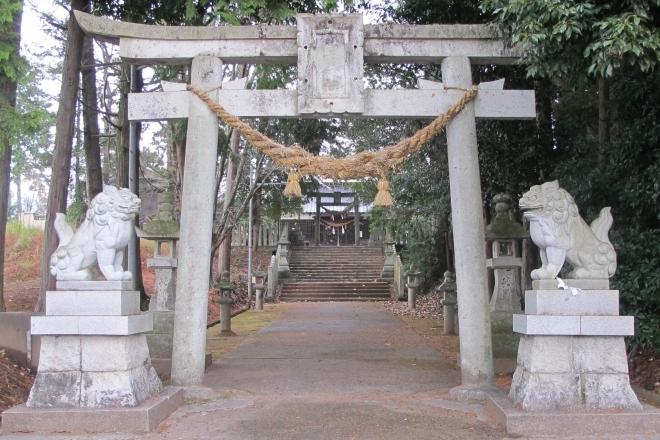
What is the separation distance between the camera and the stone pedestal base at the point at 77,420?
563 centimetres

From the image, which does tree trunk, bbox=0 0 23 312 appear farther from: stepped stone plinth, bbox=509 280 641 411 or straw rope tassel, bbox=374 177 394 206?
stepped stone plinth, bbox=509 280 641 411

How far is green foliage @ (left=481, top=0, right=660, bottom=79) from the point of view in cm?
537

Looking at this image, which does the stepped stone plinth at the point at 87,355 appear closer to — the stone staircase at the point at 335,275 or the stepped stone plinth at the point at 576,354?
the stepped stone plinth at the point at 576,354

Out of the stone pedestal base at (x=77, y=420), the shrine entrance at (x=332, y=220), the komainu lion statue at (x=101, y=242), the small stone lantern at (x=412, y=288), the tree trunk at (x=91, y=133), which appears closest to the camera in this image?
the stone pedestal base at (x=77, y=420)

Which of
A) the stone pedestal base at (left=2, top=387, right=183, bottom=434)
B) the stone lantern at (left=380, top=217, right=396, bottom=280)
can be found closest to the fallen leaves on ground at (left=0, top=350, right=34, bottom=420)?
the stone pedestal base at (left=2, top=387, right=183, bottom=434)

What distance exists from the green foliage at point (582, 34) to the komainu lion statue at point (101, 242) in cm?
419

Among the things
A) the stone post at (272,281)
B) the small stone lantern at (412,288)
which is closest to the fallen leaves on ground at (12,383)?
the small stone lantern at (412,288)

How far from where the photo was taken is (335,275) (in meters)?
31.0

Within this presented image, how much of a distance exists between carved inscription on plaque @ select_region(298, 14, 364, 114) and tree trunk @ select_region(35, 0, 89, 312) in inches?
179

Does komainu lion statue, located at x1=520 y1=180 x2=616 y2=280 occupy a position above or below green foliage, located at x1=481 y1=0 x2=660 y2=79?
below

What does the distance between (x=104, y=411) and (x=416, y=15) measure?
8.62 m

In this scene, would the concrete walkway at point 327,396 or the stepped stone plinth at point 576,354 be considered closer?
the stepped stone plinth at point 576,354

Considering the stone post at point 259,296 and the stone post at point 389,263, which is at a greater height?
the stone post at point 389,263

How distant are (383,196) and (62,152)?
5.59m
